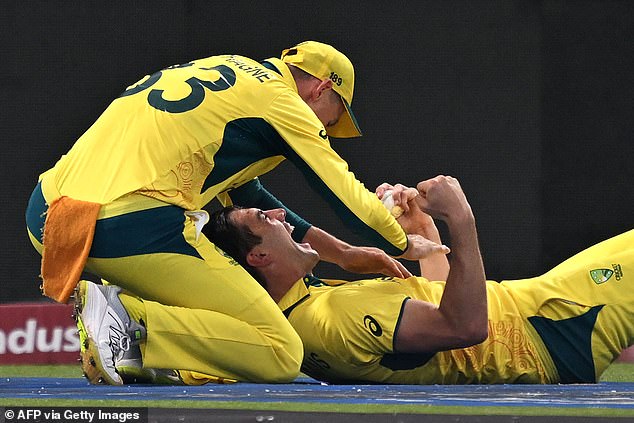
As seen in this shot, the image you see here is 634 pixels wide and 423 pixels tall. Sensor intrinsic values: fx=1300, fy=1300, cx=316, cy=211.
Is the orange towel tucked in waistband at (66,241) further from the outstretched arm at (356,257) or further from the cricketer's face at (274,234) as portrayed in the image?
the outstretched arm at (356,257)

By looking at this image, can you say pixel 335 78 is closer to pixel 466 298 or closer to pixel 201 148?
pixel 201 148

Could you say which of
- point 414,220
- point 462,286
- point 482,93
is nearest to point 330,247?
point 414,220

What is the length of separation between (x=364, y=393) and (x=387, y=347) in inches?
17.8

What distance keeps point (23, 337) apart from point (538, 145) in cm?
277

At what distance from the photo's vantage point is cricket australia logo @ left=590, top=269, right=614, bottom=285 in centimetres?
431

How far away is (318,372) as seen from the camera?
4.33m

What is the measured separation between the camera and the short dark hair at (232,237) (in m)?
4.42

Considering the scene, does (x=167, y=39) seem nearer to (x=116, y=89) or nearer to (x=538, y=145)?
(x=116, y=89)

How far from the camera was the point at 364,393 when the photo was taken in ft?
11.9

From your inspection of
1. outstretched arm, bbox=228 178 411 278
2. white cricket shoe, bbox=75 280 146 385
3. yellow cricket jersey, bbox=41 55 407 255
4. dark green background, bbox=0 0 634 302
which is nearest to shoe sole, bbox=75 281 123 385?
white cricket shoe, bbox=75 280 146 385

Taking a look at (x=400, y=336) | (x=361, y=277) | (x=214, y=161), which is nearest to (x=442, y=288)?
(x=400, y=336)

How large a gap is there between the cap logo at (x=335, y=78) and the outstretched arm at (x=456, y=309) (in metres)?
0.85

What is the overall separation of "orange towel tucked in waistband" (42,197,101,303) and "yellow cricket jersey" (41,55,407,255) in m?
0.04

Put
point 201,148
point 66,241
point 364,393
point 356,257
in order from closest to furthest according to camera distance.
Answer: point 364,393
point 66,241
point 201,148
point 356,257
